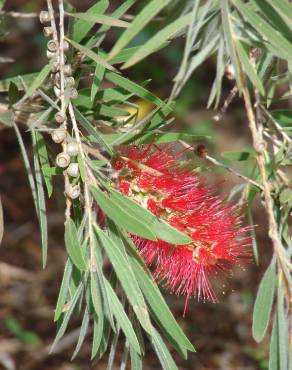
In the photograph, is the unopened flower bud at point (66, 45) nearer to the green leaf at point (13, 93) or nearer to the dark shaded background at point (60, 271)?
the green leaf at point (13, 93)

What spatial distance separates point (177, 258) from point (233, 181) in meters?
1.41

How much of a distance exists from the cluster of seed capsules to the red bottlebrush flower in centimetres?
7

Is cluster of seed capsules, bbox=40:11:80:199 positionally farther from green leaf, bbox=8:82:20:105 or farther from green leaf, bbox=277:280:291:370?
green leaf, bbox=277:280:291:370

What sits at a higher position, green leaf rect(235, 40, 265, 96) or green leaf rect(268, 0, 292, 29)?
green leaf rect(268, 0, 292, 29)

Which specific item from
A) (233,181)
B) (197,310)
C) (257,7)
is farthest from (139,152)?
(233,181)

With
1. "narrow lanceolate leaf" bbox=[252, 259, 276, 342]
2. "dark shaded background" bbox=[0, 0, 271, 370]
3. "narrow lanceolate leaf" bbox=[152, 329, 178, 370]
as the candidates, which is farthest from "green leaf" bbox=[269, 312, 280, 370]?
"dark shaded background" bbox=[0, 0, 271, 370]

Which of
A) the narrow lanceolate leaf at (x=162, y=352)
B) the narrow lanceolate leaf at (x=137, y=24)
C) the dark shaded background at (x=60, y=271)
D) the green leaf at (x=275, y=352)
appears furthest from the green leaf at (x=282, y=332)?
the dark shaded background at (x=60, y=271)

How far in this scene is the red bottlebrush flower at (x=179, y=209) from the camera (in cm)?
86

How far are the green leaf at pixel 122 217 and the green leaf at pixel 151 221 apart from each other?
0.01 metres

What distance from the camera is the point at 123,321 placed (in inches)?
31.5

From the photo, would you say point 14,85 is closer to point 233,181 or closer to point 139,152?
point 139,152

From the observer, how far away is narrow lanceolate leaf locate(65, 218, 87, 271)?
0.75m

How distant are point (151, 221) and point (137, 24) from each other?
232 mm

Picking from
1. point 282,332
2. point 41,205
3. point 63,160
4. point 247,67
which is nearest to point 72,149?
point 63,160
